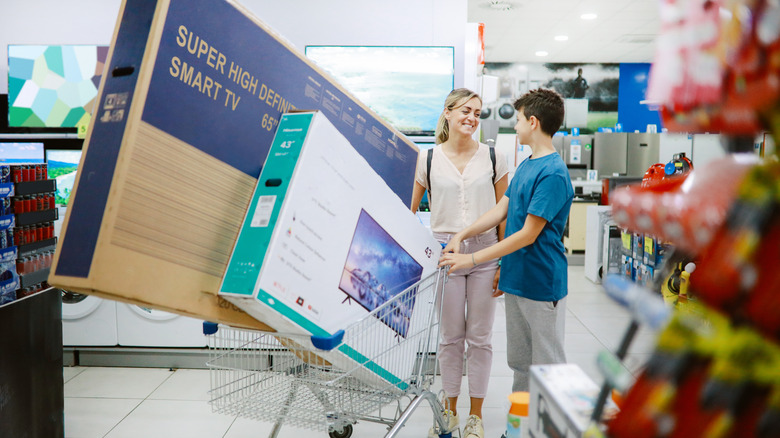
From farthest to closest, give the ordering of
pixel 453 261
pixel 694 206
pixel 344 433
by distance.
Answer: pixel 344 433 → pixel 453 261 → pixel 694 206

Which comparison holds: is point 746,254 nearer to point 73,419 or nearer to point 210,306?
point 210,306

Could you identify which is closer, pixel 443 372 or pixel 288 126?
pixel 288 126

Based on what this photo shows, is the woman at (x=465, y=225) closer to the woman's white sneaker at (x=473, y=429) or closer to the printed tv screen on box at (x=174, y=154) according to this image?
the woman's white sneaker at (x=473, y=429)

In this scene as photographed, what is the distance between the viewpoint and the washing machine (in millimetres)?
3590

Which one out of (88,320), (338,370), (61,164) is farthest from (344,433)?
(61,164)

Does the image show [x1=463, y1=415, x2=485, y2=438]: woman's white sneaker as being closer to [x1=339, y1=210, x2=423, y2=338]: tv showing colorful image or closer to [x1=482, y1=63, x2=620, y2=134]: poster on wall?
[x1=339, y1=210, x2=423, y2=338]: tv showing colorful image

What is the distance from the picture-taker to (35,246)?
2.34 m

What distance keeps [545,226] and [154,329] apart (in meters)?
2.59

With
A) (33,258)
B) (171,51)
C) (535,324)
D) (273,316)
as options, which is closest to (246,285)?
(273,316)

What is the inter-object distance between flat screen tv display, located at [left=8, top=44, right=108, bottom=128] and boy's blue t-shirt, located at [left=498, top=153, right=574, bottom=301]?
3101 mm

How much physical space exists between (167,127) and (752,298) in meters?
1.17

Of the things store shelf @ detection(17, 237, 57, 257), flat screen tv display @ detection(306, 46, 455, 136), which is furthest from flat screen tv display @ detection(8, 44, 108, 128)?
store shelf @ detection(17, 237, 57, 257)

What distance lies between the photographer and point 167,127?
1292 millimetres

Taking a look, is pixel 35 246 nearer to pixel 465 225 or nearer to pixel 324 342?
pixel 324 342
